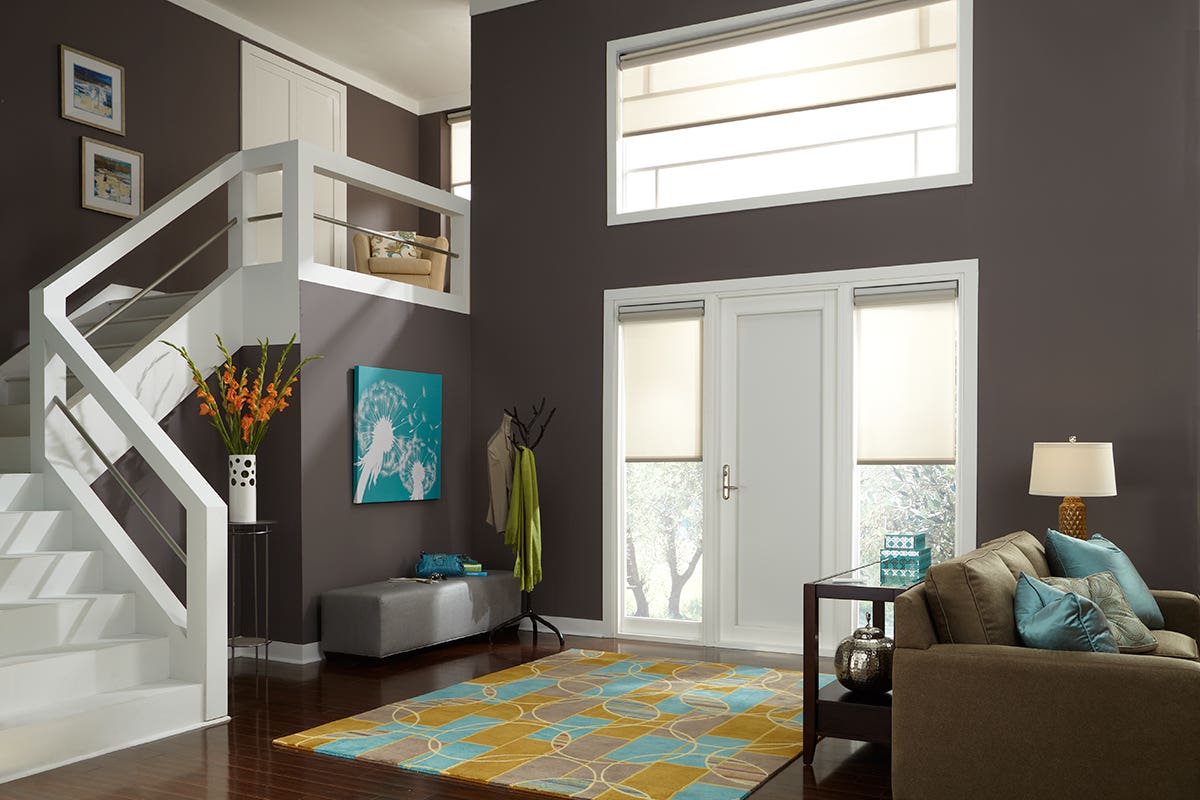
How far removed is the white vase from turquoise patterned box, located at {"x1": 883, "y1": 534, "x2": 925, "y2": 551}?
341cm

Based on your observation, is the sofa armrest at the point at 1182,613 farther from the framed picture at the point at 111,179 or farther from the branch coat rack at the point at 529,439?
the framed picture at the point at 111,179

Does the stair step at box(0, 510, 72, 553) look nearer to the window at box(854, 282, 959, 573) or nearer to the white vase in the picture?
the white vase

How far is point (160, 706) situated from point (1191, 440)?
17.0 feet

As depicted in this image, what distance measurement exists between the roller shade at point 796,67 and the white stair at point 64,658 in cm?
442

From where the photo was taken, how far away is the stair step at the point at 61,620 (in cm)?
467

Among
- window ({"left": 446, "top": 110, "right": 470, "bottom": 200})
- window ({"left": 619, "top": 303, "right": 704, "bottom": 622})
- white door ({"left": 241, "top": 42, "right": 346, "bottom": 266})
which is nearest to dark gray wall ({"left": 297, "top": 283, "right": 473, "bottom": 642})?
window ({"left": 619, "top": 303, "right": 704, "bottom": 622})

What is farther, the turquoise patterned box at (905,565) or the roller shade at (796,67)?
the roller shade at (796,67)

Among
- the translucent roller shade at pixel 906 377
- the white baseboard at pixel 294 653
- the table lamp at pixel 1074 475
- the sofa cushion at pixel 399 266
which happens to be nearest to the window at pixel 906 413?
the translucent roller shade at pixel 906 377

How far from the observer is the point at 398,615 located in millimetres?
6359

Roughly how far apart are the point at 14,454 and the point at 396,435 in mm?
2238

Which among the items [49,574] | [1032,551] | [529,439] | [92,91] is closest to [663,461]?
[529,439]

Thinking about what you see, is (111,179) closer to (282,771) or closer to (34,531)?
(34,531)

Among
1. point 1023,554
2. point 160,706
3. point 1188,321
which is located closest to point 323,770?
point 160,706

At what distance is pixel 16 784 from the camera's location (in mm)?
4043
